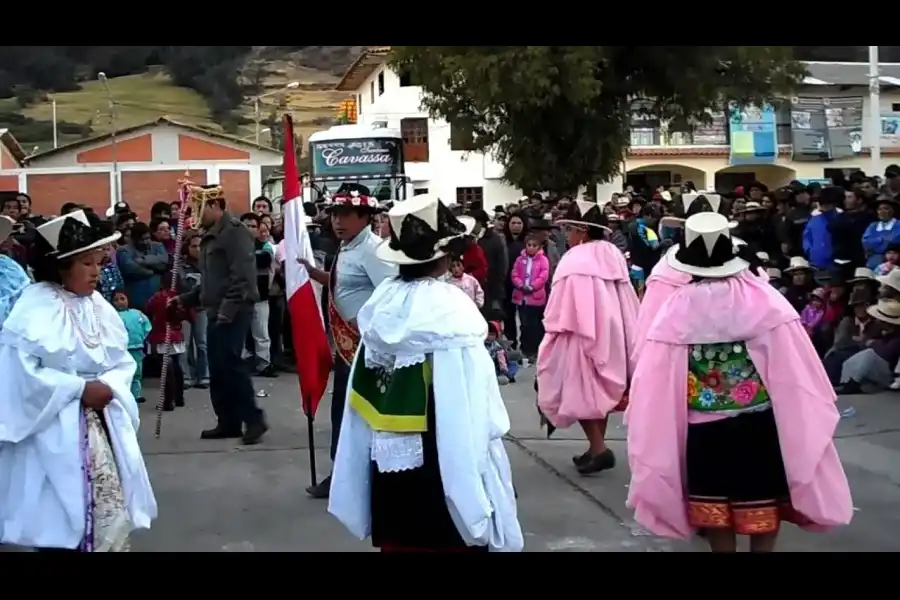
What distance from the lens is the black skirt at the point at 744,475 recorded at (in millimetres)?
4902

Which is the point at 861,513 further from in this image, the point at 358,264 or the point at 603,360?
the point at 358,264

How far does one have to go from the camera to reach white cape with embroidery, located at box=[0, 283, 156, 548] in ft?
15.2

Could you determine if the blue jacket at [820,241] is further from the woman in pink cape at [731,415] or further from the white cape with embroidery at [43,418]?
the white cape with embroidery at [43,418]

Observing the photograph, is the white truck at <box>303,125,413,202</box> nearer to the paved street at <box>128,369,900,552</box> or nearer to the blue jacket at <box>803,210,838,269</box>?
the blue jacket at <box>803,210,838,269</box>

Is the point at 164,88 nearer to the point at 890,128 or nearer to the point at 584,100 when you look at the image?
the point at 584,100

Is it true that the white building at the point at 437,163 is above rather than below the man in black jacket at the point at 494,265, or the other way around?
above

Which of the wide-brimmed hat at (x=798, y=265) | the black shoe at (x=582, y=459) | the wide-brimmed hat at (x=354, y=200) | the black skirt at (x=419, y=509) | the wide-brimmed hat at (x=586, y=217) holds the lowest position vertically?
the black shoe at (x=582, y=459)

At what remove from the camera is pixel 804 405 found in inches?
191

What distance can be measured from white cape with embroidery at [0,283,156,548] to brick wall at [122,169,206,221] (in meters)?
26.1

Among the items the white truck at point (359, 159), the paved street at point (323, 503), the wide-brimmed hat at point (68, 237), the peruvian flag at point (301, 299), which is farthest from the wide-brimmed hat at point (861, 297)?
the white truck at point (359, 159)

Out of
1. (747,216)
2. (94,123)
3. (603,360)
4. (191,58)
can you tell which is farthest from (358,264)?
(94,123)

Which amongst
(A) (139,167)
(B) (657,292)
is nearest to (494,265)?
(B) (657,292)

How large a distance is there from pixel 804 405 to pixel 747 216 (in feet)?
29.7

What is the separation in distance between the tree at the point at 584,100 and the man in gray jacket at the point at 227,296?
16672 millimetres
